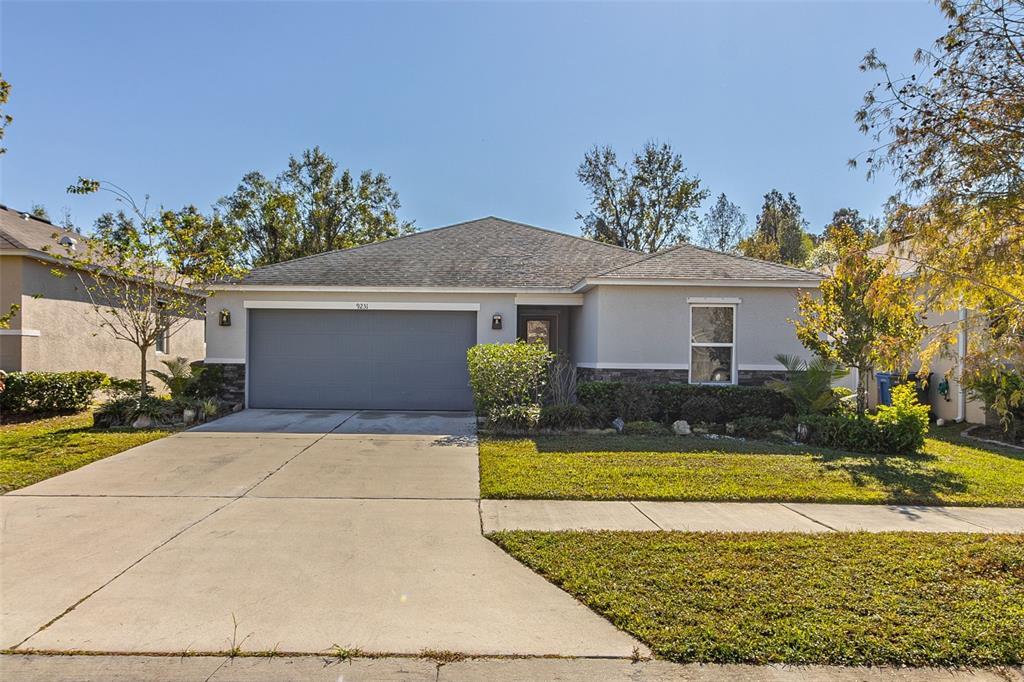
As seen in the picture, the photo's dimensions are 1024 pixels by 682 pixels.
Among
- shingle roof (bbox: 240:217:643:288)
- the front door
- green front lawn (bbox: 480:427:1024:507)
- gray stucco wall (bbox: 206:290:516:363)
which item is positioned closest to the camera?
green front lawn (bbox: 480:427:1024:507)

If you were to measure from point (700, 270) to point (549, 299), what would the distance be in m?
3.40

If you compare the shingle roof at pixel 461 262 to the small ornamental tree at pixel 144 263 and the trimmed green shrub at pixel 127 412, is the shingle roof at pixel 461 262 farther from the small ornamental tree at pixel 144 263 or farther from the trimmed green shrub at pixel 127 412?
the trimmed green shrub at pixel 127 412

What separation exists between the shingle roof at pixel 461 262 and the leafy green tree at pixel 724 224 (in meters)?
21.2

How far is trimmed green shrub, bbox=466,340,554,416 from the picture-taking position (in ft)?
33.2

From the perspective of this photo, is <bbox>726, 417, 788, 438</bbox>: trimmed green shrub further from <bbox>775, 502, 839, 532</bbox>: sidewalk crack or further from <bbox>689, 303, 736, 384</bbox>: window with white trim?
<bbox>775, 502, 839, 532</bbox>: sidewalk crack

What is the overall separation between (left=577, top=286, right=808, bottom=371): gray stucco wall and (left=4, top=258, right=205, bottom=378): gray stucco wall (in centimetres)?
1019

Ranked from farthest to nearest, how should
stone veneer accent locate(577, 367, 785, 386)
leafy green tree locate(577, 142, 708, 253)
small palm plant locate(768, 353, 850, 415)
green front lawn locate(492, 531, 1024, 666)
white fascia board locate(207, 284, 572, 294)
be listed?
leafy green tree locate(577, 142, 708, 253), white fascia board locate(207, 284, 572, 294), stone veneer accent locate(577, 367, 785, 386), small palm plant locate(768, 353, 850, 415), green front lawn locate(492, 531, 1024, 666)

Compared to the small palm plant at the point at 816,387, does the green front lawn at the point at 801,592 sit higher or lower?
lower

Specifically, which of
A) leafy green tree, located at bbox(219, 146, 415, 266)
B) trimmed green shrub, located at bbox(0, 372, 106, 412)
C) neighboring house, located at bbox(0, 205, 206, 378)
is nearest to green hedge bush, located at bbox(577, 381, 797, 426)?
trimmed green shrub, located at bbox(0, 372, 106, 412)

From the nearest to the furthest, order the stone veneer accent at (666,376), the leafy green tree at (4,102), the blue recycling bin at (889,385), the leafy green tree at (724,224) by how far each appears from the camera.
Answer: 1. the leafy green tree at (4,102)
2. the stone veneer accent at (666,376)
3. the blue recycling bin at (889,385)
4. the leafy green tree at (724,224)

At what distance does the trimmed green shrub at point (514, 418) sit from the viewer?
991 cm

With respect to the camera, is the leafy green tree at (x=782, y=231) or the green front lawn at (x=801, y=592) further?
the leafy green tree at (x=782, y=231)

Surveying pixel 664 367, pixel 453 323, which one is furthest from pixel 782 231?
pixel 453 323

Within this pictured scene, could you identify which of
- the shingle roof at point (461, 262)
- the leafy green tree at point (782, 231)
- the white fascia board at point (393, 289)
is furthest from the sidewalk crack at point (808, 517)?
the leafy green tree at point (782, 231)
